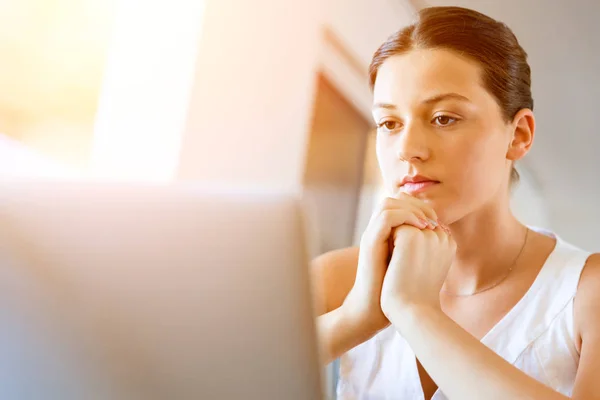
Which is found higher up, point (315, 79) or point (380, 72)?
point (315, 79)

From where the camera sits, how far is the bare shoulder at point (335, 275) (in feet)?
3.90

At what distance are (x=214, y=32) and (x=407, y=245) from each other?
4.55 feet

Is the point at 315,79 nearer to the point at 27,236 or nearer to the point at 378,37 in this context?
the point at 378,37

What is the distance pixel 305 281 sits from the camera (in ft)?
1.13

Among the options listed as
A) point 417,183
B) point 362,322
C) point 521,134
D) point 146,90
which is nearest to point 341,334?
point 362,322

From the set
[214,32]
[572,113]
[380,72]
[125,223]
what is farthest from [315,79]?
[125,223]

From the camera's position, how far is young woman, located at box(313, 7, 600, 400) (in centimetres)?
85

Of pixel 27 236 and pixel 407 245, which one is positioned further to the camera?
pixel 407 245

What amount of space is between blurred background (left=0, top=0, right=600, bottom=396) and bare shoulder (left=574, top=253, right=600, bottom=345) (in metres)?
1.03

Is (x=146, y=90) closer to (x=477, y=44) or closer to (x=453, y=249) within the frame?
(x=477, y=44)

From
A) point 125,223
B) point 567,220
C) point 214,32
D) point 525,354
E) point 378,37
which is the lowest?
point 525,354

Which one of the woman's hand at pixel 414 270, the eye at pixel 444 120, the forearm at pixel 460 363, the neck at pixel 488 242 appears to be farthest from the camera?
the neck at pixel 488 242

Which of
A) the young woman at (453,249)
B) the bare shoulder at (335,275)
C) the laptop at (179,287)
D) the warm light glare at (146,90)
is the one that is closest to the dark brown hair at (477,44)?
the young woman at (453,249)

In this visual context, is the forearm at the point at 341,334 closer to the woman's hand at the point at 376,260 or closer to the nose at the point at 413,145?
the woman's hand at the point at 376,260
